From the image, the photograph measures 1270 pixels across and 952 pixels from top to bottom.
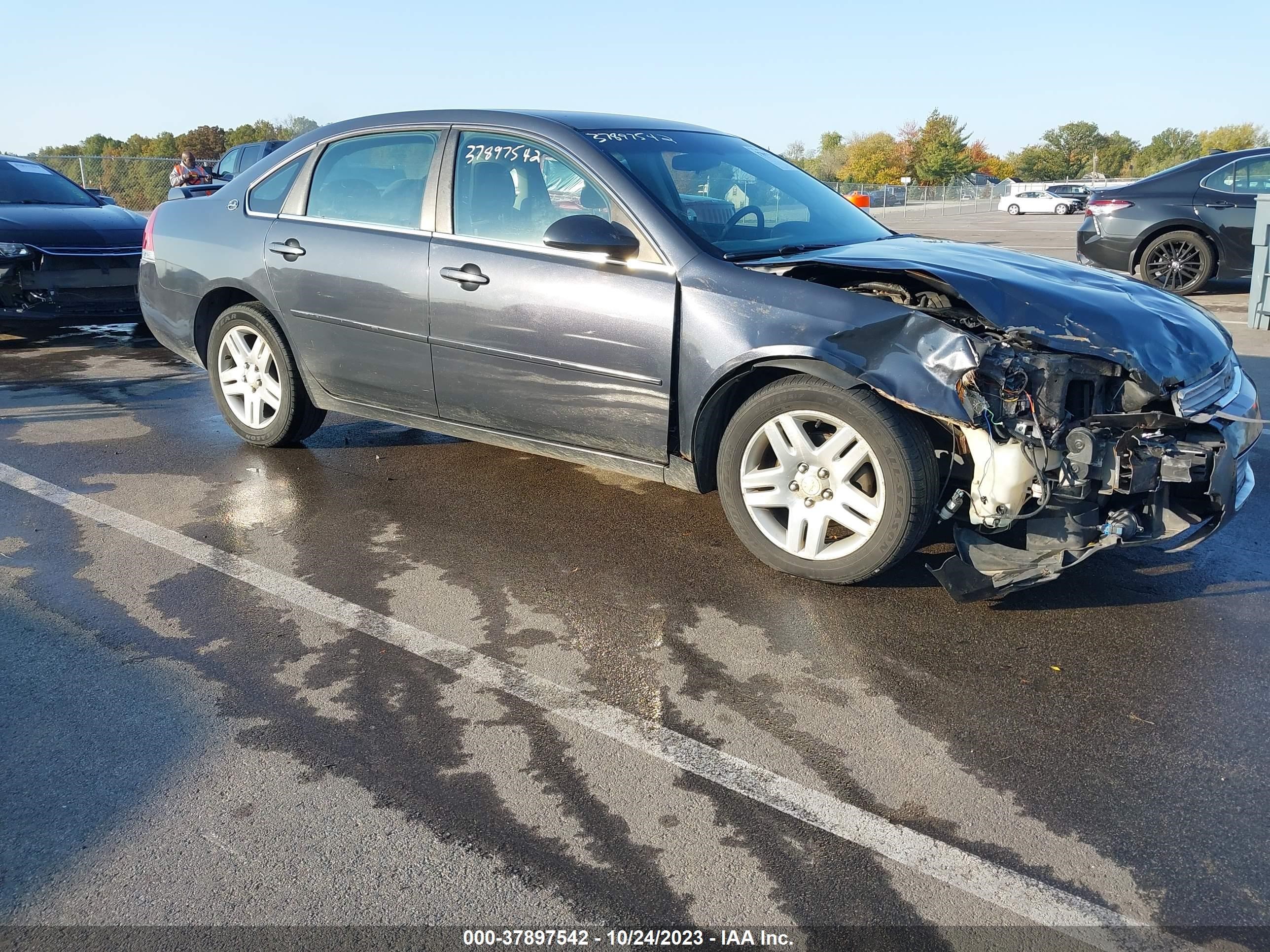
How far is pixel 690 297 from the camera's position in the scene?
419cm

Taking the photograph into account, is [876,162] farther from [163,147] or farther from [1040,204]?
[163,147]

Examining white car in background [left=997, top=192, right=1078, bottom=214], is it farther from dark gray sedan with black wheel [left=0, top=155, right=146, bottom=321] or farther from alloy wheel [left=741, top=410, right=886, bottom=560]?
alloy wheel [left=741, top=410, right=886, bottom=560]

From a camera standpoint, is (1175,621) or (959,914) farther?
(1175,621)

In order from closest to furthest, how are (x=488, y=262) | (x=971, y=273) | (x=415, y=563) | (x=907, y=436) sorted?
(x=907, y=436) → (x=971, y=273) → (x=415, y=563) → (x=488, y=262)

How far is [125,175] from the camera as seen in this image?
30047 mm

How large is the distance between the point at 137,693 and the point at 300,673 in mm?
476

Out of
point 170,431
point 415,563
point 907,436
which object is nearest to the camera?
point 907,436

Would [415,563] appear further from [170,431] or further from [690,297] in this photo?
[170,431]

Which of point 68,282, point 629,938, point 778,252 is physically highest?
point 778,252

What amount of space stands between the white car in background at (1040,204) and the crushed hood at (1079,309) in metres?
47.0

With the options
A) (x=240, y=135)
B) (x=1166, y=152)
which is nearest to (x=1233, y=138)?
(x=1166, y=152)

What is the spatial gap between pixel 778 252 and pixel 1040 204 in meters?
47.9

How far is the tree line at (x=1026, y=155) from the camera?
266ft

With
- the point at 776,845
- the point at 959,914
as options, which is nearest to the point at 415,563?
the point at 776,845
